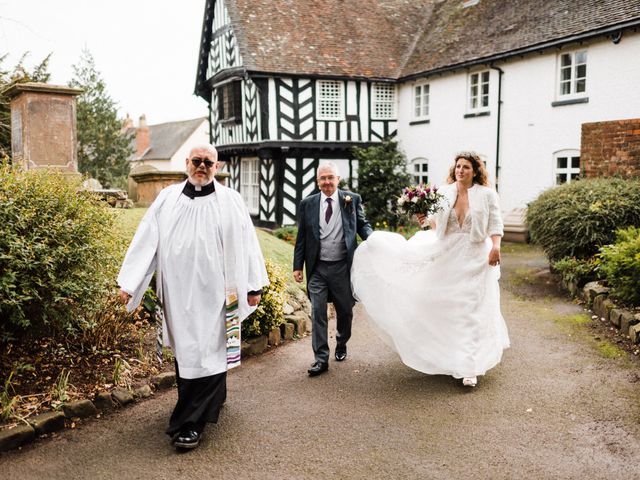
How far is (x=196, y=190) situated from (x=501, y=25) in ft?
56.1

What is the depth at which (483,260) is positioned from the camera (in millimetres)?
5883

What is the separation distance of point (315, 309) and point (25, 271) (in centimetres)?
272

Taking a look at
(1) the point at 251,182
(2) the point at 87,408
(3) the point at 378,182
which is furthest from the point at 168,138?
(2) the point at 87,408

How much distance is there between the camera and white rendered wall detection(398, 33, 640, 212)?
602 inches

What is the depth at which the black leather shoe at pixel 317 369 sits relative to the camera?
610cm

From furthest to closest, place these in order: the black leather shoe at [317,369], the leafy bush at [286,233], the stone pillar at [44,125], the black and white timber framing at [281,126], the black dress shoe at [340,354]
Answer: the black and white timber framing at [281,126]
the leafy bush at [286,233]
the stone pillar at [44,125]
the black dress shoe at [340,354]
the black leather shoe at [317,369]

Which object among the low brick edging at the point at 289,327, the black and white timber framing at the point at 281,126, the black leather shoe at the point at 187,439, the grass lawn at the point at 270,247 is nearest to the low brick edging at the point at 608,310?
the low brick edging at the point at 289,327

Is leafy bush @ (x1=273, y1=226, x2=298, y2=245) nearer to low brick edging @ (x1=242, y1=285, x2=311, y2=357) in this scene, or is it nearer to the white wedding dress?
low brick edging @ (x1=242, y1=285, x2=311, y2=357)

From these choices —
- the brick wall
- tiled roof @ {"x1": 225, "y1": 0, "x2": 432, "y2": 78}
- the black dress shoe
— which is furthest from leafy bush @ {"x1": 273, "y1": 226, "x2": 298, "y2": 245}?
the black dress shoe

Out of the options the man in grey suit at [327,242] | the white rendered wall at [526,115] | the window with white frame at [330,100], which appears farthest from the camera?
the window with white frame at [330,100]

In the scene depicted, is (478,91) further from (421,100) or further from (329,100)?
(329,100)

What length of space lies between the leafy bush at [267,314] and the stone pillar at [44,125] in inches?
162

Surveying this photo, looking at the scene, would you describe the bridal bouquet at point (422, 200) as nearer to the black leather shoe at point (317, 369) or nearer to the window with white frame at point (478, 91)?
the black leather shoe at point (317, 369)

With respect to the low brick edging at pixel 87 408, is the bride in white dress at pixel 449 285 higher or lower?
higher
